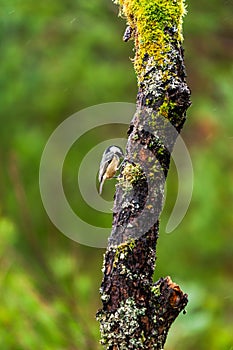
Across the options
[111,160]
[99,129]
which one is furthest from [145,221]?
[99,129]

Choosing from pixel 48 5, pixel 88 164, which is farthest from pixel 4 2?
pixel 88 164

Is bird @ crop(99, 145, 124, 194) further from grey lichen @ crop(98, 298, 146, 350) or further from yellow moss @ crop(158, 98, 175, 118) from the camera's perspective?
grey lichen @ crop(98, 298, 146, 350)

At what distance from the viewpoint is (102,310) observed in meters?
2.13

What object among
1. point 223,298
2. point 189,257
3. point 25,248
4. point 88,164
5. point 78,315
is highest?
point 25,248

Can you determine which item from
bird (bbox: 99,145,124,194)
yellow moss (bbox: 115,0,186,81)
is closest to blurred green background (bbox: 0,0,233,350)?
bird (bbox: 99,145,124,194)

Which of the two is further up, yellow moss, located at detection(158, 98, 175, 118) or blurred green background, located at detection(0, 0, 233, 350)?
blurred green background, located at detection(0, 0, 233, 350)

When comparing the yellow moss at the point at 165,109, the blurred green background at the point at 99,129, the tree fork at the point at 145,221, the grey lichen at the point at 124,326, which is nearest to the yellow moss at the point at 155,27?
the tree fork at the point at 145,221

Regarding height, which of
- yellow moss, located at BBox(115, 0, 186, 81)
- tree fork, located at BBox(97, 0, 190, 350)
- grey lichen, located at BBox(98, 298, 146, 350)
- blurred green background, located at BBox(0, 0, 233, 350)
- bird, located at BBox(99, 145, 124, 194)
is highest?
blurred green background, located at BBox(0, 0, 233, 350)

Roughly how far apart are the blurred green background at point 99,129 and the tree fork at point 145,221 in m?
2.75

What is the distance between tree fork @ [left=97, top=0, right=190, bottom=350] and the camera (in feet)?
6.82

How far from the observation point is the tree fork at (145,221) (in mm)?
2080

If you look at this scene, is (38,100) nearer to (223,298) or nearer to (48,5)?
(48,5)

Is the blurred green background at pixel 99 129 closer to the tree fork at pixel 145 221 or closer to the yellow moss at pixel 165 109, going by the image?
the tree fork at pixel 145 221

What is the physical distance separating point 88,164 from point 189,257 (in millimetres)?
1626
